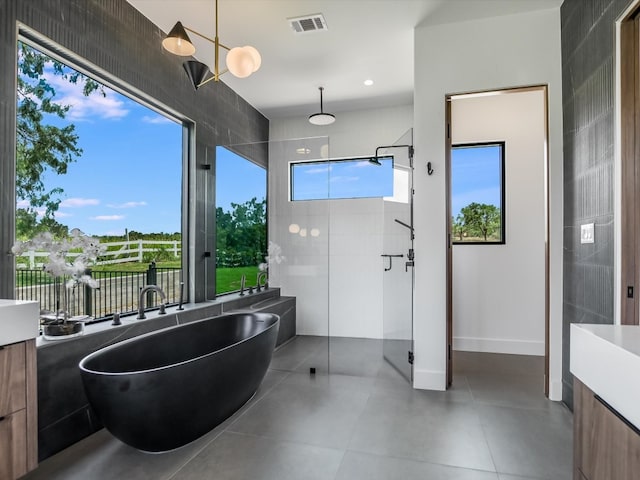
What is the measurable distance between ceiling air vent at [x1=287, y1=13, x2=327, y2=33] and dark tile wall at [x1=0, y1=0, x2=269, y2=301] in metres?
1.19

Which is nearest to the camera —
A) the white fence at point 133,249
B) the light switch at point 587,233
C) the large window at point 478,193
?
the light switch at point 587,233

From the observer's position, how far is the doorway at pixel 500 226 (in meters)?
4.02

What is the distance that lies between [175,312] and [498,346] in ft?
11.2

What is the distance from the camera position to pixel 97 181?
2.83m

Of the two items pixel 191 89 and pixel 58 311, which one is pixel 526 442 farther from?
pixel 191 89

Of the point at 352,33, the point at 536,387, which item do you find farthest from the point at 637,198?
the point at 352,33

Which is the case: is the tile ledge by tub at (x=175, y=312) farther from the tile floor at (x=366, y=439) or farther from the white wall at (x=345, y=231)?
the tile floor at (x=366, y=439)

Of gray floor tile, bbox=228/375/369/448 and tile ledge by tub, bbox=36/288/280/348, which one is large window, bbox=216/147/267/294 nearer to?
tile ledge by tub, bbox=36/288/280/348

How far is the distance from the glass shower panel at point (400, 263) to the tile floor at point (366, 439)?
41 centimetres

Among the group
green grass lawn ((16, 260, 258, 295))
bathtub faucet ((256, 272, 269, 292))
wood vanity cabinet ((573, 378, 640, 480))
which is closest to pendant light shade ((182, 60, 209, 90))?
green grass lawn ((16, 260, 258, 295))

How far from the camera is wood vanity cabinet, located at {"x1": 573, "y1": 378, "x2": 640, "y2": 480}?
3.07 feet

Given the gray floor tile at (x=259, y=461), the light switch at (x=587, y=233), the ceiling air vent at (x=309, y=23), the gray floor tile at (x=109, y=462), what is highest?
the ceiling air vent at (x=309, y=23)

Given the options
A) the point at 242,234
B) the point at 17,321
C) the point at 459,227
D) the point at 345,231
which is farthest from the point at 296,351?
the point at 17,321

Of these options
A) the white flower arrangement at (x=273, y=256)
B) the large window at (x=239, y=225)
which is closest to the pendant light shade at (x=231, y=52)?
the large window at (x=239, y=225)
